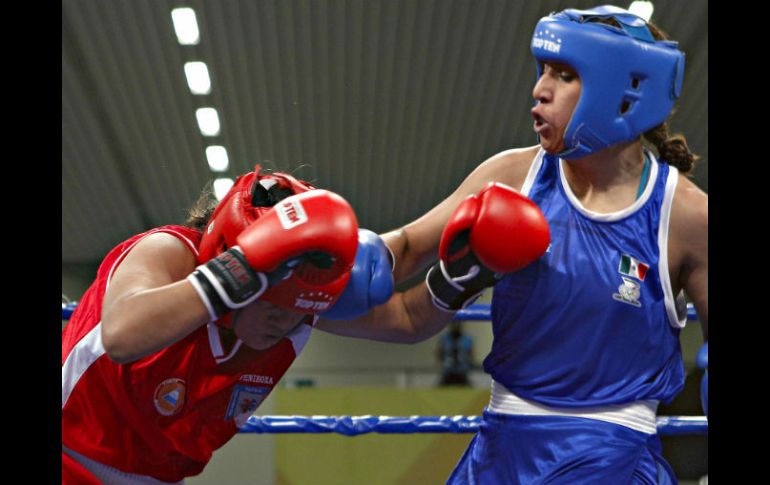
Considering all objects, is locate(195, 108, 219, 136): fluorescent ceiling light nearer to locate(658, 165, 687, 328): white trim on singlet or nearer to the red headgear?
the red headgear

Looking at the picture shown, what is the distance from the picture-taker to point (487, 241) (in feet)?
5.15

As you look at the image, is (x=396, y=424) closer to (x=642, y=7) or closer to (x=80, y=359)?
(x=80, y=359)

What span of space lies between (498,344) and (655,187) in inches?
16.6

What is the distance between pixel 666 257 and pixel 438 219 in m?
0.45

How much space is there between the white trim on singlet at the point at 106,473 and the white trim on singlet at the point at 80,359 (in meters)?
0.11

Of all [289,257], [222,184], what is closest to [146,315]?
[289,257]

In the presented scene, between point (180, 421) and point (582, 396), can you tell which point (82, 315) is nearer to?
point (180, 421)

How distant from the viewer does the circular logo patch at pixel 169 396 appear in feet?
5.67

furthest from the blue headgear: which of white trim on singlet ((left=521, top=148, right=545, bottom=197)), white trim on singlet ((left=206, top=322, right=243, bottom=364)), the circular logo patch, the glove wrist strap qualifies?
the circular logo patch

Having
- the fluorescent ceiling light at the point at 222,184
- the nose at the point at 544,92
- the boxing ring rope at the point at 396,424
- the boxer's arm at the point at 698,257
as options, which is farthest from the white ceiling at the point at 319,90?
the boxer's arm at the point at 698,257

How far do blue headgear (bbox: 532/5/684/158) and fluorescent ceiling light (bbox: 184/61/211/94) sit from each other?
4657 mm

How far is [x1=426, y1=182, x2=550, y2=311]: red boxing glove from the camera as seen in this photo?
156 cm

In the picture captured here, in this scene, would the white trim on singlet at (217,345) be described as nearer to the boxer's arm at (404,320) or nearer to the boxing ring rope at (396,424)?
the boxer's arm at (404,320)
